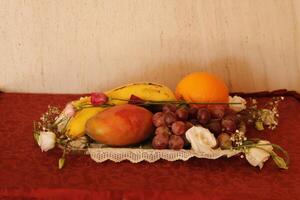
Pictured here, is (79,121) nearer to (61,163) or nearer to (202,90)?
(61,163)

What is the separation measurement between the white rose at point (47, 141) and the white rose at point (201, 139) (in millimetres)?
272

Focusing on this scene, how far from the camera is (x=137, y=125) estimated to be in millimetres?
808

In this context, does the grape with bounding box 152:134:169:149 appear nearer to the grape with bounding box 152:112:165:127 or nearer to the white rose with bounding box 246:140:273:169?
the grape with bounding box 152:112:165:127

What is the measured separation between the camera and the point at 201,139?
0.78 meters

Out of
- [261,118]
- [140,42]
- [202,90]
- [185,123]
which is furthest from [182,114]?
[140,42]

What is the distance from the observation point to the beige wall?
3.96 ft

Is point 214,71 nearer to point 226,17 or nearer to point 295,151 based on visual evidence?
point 226,17

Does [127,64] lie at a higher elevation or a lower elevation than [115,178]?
higher

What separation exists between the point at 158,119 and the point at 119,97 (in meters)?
0.15

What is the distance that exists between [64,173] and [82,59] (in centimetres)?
55

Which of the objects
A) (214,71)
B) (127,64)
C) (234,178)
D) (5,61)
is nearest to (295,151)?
(234,178)

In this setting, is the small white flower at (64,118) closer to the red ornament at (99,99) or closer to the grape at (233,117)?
the red ornament at (99,99)

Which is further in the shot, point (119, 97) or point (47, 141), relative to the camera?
point (119, 97)

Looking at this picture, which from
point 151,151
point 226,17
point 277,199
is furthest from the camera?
point 226,17
